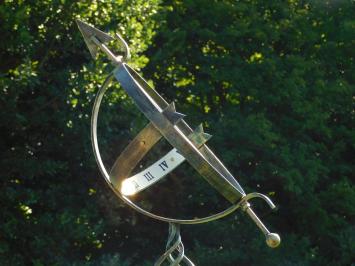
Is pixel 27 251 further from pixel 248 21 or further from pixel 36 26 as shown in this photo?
pixel 248 21

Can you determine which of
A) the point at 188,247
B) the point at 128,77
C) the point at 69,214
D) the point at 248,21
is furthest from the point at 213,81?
the point at 128,77

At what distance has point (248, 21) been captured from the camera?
1229 centimetres

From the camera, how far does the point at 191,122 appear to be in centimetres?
1183

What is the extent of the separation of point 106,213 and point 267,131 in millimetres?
2234

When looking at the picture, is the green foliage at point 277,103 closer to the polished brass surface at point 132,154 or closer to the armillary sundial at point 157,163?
the armillary sundial at point 157,163

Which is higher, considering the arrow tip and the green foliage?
the arrow tip

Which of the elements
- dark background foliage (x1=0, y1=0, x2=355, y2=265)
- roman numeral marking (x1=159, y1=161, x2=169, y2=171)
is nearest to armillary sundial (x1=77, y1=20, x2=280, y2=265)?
Answer: roman numeral marking (x1=159, y1=161, x2=169, y2=171)

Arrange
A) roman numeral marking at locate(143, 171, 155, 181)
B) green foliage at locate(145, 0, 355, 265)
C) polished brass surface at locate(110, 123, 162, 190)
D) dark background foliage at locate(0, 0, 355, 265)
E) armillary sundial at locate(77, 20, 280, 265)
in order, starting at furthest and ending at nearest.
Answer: green foliage at locate(145, 0, 355, 265)
dark background foliage at locate(0, 0, 355, 265)
roman numeral marking at locate(143, 171, 155, 181)
polished brass surface at locate(110, 123, 162, 190)
armillary sundial at locate(77, 20, 280, 265)

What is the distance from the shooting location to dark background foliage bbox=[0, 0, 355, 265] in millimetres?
9883

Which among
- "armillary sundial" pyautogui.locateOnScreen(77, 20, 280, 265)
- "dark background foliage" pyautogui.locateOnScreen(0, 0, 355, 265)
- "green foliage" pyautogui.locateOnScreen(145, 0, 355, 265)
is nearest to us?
"armillary sundial" pyautogui.locateOnScreen(77, 20, 280, 265)

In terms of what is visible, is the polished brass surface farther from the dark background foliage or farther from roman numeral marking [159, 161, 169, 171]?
the dark background foliage

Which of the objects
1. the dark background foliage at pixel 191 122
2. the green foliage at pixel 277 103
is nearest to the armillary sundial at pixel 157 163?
the dark background foliage at pixel 191 122

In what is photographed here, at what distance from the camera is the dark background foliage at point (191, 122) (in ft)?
32.4

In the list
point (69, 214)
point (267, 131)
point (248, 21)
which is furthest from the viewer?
point (248, 21)
